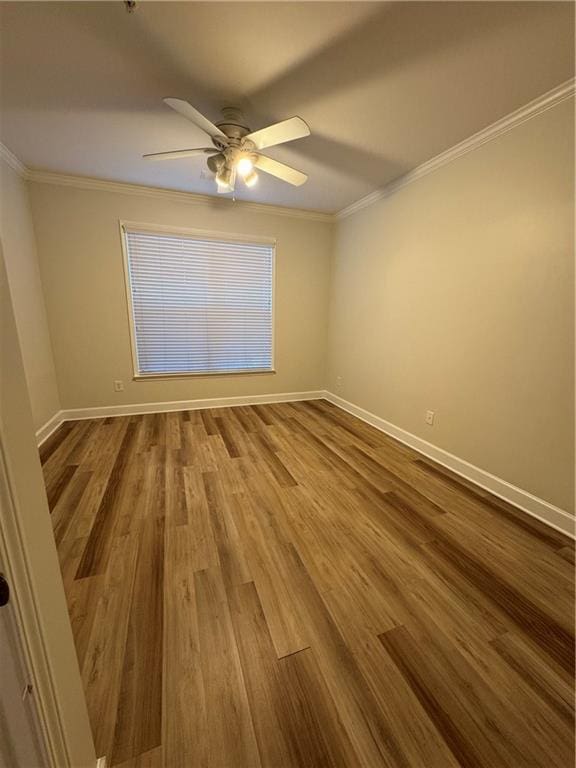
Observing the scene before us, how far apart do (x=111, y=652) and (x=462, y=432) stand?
8.15 ft

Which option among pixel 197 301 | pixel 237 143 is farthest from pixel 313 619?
pixel 197 301

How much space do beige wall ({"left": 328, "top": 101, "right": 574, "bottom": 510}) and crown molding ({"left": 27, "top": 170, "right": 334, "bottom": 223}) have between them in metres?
0.97

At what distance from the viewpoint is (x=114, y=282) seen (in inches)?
125

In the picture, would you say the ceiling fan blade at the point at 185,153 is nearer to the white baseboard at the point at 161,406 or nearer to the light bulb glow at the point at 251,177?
the light bulb glow at the point at 251,177

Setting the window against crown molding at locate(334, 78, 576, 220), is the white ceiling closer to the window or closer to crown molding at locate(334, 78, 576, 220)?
crown molding at locate(334, 78, 576, 220)

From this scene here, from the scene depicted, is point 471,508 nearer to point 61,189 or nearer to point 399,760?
point 399,760

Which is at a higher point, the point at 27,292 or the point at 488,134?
the point at 488,134

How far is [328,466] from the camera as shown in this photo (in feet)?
8.05

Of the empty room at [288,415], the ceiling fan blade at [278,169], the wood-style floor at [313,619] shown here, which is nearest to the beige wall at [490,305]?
the empty room at [288,415]

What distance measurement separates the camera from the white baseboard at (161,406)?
3115 millimetres

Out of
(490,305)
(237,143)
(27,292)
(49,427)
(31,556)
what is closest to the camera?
(31,556)

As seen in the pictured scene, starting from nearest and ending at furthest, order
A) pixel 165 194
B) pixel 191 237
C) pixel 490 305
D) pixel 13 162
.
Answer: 1. pixel 490 305
2. pixel 13 162
3. pixel 165 194
4. pixel 191 237

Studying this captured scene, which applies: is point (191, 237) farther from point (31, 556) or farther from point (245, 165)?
point (31, 556)

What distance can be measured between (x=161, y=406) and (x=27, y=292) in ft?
5.50
